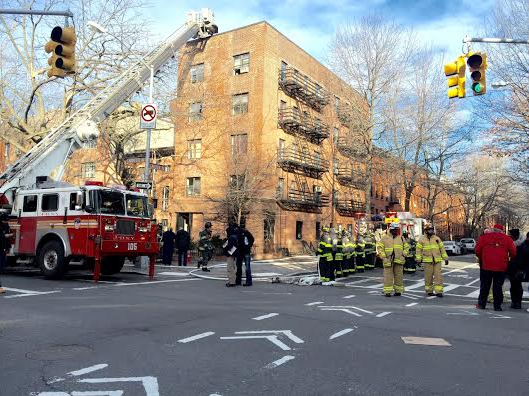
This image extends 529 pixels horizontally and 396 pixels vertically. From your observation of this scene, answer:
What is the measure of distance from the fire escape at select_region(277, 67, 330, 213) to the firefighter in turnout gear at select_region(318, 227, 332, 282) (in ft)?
58.1

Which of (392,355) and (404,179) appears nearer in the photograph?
(392,355)

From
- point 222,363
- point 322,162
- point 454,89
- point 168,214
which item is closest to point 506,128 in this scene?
point 454,89

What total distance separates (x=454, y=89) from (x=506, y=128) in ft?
36.4

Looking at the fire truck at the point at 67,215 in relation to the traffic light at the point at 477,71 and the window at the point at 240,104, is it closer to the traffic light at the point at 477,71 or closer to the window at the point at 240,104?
the traffic light at the point at 477,71

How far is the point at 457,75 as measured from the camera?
41.7 feet

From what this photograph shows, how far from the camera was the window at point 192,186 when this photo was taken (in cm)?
3523

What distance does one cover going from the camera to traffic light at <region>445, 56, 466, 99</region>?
1261 centimetres

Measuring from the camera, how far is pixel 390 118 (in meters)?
33.8

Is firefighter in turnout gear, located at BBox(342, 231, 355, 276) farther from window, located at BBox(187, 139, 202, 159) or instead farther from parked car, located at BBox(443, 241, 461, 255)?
parked car, located at BBox(443, 241, 461, 255)

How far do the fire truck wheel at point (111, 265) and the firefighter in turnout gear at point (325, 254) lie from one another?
250 inches

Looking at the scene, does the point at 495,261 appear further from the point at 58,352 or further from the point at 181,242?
the point at 181,242

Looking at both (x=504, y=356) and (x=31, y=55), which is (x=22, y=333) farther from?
(x=31, y=55)

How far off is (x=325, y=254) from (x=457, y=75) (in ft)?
20.4

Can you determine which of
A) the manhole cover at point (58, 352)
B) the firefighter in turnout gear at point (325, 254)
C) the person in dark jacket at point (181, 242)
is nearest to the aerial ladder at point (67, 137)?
the person in dark jacket at point (181, 242)
